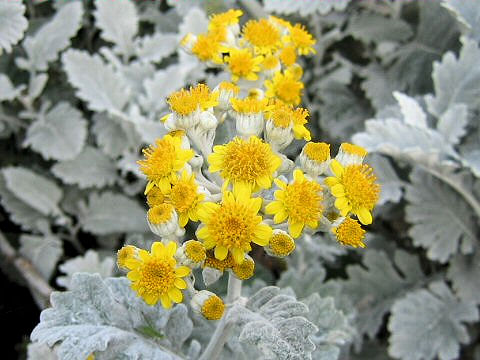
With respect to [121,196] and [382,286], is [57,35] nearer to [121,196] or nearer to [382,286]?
[121,196]

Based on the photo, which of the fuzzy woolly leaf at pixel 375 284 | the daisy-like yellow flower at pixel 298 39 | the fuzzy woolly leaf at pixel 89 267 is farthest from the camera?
the fuzzy woolly leaf at pixel 375 284

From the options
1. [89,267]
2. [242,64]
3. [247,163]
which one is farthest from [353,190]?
[89,267]

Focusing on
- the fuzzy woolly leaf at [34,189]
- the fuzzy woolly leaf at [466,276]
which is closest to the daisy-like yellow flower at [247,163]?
the fuzzy woolly leaf at [34,189]

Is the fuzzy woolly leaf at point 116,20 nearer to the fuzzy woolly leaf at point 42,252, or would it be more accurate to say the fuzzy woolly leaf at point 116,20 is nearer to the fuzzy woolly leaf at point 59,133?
the fuzzy woolly leaf at point 59,133

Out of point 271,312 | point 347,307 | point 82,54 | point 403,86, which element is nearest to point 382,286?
point 347,307

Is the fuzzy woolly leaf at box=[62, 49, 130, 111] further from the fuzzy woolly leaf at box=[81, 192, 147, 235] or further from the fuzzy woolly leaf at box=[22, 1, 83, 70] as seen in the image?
the fuzzy woolly leaf at box=[81, 192, 147, 235]

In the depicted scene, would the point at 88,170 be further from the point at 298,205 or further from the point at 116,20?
the point at 298,205
